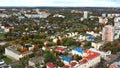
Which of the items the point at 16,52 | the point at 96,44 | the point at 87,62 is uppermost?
the point at 16,52

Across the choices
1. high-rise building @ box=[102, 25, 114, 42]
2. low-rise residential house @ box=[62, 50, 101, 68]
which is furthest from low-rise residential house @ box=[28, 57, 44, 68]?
high-rise building @ box=[102, 25, 114, 42]

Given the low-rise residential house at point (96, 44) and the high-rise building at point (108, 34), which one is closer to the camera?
the low-rise residential house at point (96, 44)

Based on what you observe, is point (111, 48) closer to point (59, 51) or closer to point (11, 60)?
point (59, 51)

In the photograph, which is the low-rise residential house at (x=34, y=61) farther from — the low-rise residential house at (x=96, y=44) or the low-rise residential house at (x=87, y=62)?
the low-rise residential house at (x=96, y=44)

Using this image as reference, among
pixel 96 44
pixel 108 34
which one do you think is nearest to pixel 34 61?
pixel 96 44

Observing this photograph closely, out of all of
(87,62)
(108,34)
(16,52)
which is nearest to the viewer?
(87,62)

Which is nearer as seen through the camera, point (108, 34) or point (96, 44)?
point (96, 44)

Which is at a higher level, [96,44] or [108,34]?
[108,34]

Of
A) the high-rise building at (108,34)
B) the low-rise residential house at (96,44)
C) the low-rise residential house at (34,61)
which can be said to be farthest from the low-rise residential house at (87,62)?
the high-rise building at (108,34)

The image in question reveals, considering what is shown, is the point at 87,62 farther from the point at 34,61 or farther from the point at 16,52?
the point at 16,52

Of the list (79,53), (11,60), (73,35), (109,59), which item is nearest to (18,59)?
(11,60)

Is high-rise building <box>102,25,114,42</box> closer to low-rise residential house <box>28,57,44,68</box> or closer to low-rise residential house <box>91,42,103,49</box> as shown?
low-rise residential house <box>91,42,103,49</box>
